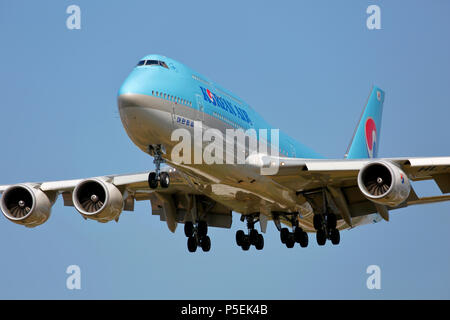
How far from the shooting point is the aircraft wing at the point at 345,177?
26750 millimetres

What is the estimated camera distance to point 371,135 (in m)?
42.5

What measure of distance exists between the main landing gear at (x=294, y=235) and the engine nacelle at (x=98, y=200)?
287 inches

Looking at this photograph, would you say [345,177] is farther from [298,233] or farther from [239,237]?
[239,237]

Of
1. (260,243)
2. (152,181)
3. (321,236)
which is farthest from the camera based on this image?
(260,243)

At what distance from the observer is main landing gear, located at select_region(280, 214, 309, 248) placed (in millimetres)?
32594

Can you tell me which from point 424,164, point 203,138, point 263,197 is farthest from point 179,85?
point 424,164

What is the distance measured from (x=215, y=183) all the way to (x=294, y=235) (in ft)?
22.9

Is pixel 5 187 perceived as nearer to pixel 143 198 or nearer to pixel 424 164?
pixel 143 198

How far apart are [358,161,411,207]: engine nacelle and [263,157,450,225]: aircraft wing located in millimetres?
252

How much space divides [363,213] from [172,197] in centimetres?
795

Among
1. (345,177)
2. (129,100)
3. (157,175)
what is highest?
(129,100)

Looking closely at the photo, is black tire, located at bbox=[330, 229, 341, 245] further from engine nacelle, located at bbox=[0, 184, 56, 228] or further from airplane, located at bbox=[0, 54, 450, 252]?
engine nacelle, located at bbox=[0, 184, 56, 228]

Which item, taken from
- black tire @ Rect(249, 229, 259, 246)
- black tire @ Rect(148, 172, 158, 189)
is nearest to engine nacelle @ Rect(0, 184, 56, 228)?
black tire @ Rect(148, 172, 158, 189)

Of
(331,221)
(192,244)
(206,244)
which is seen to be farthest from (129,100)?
(331,221)
